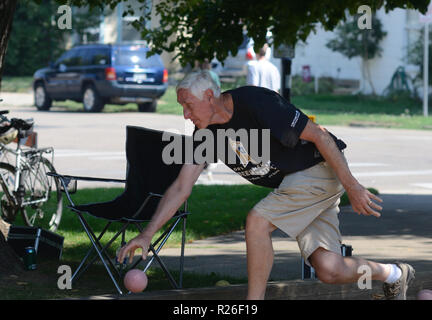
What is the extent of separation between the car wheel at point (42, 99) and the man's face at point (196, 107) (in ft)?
84.4

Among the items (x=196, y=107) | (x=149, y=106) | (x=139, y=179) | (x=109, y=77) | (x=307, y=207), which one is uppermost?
(x=196, y=107)

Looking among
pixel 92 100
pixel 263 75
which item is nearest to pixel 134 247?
pixel 263 75

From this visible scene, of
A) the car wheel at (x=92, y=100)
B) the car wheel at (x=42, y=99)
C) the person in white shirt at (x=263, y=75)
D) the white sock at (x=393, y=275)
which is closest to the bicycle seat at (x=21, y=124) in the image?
the white sock at (x=393, y=275)

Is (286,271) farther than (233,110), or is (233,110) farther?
(286,271)

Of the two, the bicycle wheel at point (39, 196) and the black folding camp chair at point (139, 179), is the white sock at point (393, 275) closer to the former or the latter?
the black folding camp chair at point (139, 179)

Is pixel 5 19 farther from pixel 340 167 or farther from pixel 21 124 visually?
pixel 340 167

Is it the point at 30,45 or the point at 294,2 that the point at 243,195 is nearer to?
the point at 294,2

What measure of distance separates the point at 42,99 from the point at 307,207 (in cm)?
2586

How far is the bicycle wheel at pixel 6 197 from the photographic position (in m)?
9.30

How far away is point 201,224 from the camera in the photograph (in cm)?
1009

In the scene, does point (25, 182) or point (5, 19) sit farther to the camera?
point (25, 182)

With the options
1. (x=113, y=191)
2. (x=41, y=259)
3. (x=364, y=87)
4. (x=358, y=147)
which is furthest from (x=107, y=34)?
(x=41, y=259)

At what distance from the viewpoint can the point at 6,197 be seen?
9.27 meters
